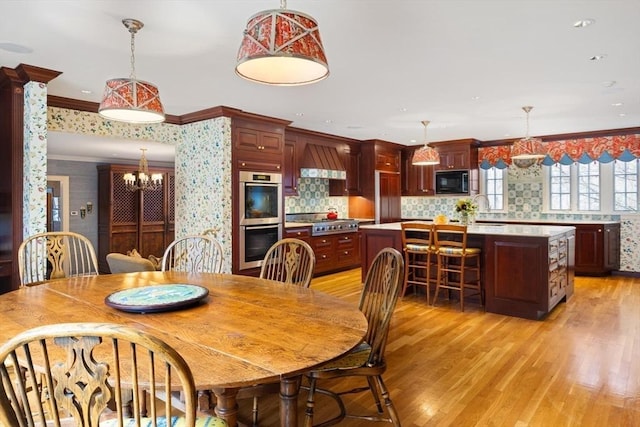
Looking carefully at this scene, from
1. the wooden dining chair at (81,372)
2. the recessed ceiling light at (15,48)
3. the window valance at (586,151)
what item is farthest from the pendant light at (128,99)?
the window valance at (586,151)

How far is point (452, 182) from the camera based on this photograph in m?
7.77

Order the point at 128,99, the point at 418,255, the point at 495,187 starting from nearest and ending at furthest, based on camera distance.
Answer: the point at 128,99 → the point at 418,255 → the point at 495,187

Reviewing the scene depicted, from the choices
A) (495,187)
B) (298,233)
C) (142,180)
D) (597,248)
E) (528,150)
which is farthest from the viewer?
(142,180)

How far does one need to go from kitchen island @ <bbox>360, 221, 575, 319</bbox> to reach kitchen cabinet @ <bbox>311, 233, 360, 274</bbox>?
2.55 meters

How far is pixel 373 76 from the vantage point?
3.76 metres

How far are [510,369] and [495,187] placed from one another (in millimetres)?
5568

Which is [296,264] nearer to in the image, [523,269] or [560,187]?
[523,269]

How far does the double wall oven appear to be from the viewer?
526 centimetres

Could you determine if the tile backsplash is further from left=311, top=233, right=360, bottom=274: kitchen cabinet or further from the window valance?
the window valance

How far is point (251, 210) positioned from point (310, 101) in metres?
1.62

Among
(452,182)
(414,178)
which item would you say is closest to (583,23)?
(452,182)

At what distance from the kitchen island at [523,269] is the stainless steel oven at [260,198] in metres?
2.59

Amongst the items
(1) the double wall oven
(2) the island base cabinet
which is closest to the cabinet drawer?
(1) the double wall oven

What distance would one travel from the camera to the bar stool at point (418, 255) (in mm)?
4684
